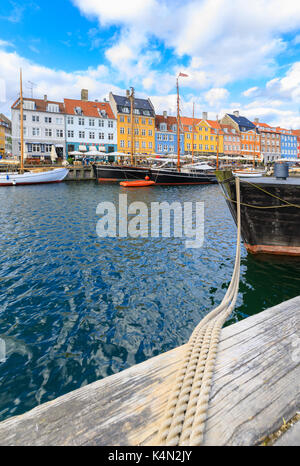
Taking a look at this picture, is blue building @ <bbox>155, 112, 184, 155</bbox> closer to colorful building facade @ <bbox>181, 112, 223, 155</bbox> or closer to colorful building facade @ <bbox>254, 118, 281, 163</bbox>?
colorful building facade @ <bbox>181, 112, 223, 155</bbox>

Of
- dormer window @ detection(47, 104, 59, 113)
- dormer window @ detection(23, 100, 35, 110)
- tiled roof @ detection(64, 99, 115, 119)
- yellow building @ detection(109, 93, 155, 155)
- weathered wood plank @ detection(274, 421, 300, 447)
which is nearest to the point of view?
weathered wood plank @ detection(274, 421, 300, 447)

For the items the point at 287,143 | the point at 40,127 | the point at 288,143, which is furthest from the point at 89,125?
the point at 288,143

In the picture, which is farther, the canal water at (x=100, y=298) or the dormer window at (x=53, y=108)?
the dormer window at (x=53, y=108)

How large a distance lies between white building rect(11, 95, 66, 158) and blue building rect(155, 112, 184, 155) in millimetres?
21499

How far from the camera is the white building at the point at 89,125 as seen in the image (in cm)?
5288

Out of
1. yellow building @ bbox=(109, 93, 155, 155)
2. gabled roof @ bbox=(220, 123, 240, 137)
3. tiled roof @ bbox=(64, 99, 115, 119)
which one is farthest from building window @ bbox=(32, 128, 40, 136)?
gabled roof @ bbox=(220, 123, 240, 137)

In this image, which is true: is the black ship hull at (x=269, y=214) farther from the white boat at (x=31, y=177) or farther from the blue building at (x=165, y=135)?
the blue building at (x=165, y=135)

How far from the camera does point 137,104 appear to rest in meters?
59.7

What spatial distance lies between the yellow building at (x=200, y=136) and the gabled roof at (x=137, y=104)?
385 inches

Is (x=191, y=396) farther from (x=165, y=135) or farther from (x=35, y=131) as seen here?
(x=165, y=135)

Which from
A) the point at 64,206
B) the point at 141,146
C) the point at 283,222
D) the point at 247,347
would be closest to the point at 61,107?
the point at 141,146

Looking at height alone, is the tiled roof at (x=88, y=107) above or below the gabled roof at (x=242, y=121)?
below

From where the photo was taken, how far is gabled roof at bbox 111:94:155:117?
57188mm

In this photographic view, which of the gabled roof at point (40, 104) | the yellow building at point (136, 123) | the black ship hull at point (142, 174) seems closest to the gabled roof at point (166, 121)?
the yellow building at point (136, 123)
